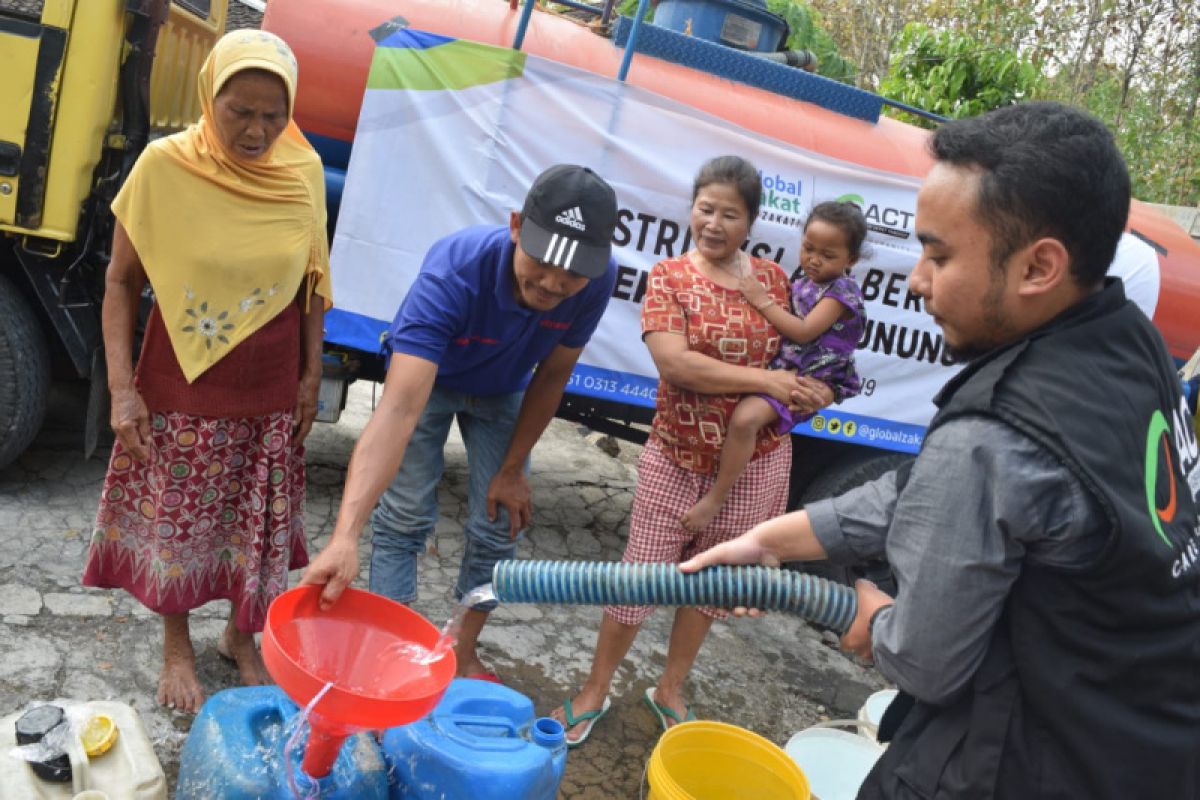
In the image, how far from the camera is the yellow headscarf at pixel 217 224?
7.12ft

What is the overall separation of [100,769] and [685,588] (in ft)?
3.63

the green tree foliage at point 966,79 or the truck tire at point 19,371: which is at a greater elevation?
the green tree foliage at point 966,79

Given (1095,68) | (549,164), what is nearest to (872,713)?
(549,164)

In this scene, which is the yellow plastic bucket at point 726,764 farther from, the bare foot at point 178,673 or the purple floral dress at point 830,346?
the bare foot at point 178,673

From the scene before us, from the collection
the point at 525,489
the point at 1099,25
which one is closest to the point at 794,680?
the point at 525,489

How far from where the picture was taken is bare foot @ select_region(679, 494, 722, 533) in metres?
2.72

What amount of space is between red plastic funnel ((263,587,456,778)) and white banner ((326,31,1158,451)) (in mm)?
1808

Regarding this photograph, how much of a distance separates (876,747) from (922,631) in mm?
1526

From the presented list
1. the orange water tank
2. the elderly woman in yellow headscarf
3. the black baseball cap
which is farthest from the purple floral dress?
the elderly woman in yellow headscarf

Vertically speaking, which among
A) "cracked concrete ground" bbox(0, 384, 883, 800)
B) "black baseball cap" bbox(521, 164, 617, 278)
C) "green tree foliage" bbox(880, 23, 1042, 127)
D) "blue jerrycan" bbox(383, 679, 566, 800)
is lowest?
"cracked concrete ground" bbox(0, 384, 883, 800)

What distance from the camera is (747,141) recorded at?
361cm

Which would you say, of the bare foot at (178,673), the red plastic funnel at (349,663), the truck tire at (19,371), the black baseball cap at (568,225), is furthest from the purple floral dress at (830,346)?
the truck tire at (19,371)

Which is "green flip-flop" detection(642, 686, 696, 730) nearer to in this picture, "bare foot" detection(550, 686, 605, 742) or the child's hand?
"bare foot" detection(550, 686, 605, 742)

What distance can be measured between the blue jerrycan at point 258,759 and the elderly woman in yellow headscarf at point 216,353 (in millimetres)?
666
